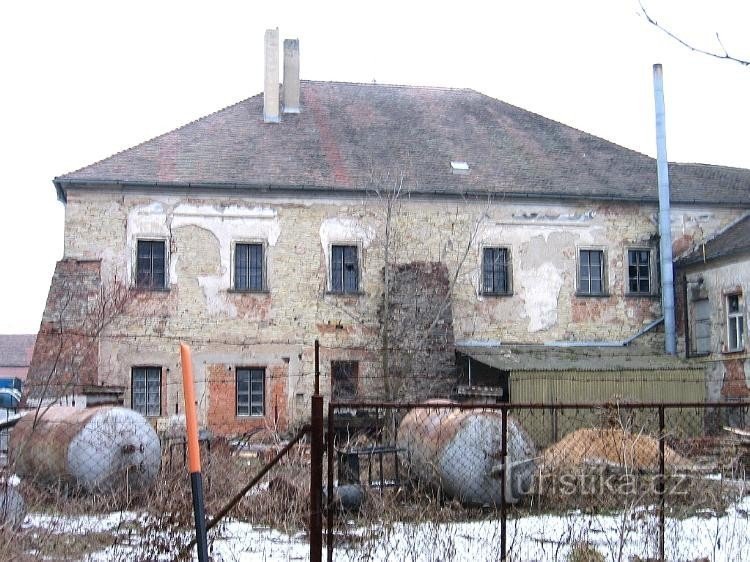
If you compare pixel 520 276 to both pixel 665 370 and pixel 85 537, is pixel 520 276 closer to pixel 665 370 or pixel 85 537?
pixel 665 370

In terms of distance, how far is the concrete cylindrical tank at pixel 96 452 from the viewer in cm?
1264

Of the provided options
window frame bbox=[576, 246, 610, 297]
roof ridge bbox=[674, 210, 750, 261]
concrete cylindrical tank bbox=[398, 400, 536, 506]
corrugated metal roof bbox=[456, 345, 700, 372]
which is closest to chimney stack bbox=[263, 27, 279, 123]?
corrugated metal roof bbox=[456, 345, 700, 372]

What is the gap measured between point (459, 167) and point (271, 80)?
18.7 feet

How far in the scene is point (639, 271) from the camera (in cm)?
2523

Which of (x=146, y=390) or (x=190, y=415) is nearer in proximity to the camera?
(x=190, y=415)

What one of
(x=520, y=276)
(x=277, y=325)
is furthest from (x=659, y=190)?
(x=277, y=325)

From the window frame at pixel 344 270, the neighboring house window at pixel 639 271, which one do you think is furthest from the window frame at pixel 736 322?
the window frame at pixel 344 270

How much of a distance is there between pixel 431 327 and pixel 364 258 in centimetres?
253

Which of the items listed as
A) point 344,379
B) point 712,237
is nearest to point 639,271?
point 712,237

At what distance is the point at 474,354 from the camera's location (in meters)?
22.8

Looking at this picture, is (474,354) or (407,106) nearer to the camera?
(474,354)

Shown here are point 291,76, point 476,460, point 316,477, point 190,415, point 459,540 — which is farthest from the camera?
point 291,76

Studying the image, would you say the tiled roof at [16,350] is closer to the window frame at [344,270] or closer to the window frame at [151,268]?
the window frame at [151,268]

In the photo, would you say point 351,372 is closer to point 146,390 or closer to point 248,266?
point 248,266
